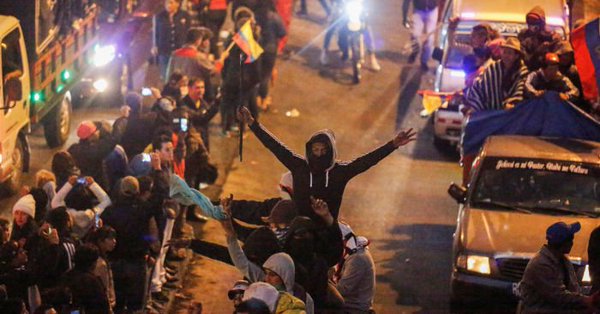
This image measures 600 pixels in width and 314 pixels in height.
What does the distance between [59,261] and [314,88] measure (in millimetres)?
13377

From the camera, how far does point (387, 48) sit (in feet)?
88.4

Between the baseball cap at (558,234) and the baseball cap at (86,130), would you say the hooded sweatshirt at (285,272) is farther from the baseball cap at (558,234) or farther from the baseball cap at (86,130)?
the baseball cap at (86,130)

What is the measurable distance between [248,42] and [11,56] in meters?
3.63

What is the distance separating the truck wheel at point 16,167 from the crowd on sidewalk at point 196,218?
6.19ft

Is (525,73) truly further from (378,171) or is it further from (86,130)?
(86,130)

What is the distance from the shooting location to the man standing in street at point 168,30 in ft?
69.6

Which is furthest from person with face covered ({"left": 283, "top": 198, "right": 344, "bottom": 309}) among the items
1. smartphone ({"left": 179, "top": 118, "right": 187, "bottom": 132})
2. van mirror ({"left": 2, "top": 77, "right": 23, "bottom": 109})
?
van mirror ({"left": 2, "top": 77, "right": 23, "bottom": 109})

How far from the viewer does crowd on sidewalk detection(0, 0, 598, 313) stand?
9.16m

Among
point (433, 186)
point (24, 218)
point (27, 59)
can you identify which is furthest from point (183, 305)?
point (433, 186)

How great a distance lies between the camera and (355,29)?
23.7m

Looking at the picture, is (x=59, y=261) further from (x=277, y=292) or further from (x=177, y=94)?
(x=177, y=94)

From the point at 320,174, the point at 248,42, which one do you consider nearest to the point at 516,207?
the point at 320,174

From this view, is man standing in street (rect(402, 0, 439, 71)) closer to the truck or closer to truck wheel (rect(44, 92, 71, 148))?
the truck

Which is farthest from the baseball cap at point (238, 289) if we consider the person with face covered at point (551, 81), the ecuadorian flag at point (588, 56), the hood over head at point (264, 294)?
the ecuadorian flag at point (588, 56)
